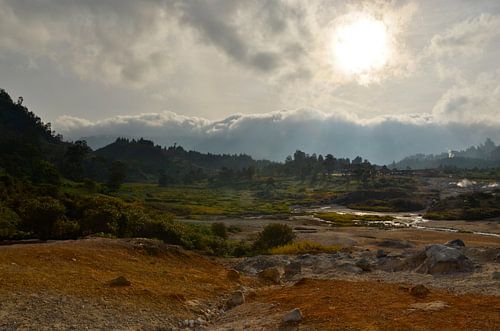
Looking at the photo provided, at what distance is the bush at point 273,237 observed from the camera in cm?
4003

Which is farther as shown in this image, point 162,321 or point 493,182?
point 493,182

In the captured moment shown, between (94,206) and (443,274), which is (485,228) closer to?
(443,274)

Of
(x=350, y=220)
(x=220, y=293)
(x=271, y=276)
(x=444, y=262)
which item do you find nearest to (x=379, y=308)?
(x=220, y=293)

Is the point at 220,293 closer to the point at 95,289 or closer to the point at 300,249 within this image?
the point at 95,289

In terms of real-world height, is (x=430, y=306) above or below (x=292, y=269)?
above

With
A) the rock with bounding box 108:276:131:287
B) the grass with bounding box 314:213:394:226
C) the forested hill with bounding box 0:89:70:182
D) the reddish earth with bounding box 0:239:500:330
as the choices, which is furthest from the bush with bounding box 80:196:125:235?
the grass with bounding box 314:213:394:226

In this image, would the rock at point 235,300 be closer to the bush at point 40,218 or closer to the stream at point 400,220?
the bush at point 40,218

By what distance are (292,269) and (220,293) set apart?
8539 millimetres

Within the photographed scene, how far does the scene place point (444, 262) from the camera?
2216 cm

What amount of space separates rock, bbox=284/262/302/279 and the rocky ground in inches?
2.6

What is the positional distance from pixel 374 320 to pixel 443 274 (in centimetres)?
1148

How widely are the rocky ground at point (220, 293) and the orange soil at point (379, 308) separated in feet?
0.10

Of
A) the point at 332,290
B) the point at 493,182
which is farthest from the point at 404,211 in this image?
the point at 332,290

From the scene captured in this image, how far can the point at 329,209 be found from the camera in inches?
5010
